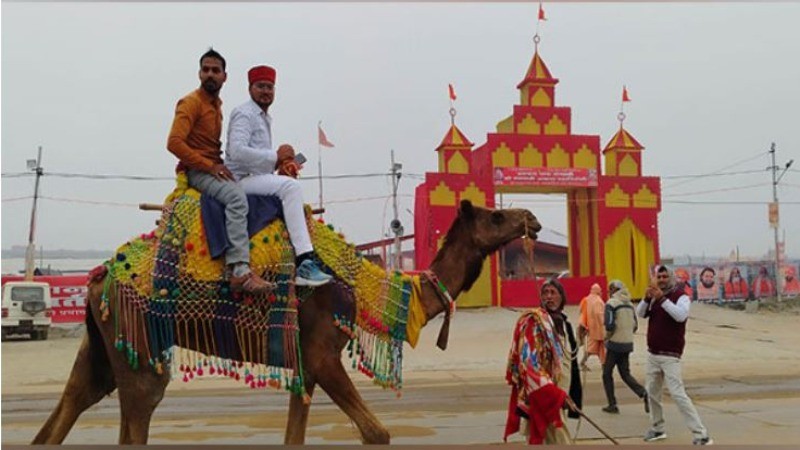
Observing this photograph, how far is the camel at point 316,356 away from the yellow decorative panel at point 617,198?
2291cm

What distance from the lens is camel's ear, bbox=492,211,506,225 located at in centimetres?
541

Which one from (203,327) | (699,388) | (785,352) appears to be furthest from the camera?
(785,352)

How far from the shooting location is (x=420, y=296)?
527cm

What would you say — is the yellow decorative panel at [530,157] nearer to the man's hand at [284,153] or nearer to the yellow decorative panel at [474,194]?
the yellow decorative panel at [474,194]

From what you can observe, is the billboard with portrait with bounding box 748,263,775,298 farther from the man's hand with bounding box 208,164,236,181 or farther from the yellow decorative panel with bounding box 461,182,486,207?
the man's hand with bounding box 208,164,236,181

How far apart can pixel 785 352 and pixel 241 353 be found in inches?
696

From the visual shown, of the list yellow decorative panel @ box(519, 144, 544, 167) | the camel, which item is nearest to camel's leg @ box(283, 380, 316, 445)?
the camel

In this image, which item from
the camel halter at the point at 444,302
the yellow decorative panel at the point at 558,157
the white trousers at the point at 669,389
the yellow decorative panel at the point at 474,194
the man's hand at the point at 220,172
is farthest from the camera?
the yellow decorative panel at the point at 558,157

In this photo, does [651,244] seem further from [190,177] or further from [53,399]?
[190,177]

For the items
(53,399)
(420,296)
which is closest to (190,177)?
(420,296)

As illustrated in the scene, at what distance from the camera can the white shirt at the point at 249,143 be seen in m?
4.66

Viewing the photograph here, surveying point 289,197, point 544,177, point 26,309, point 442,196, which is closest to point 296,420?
point 289,197

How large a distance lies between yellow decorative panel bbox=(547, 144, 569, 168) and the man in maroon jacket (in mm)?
19757

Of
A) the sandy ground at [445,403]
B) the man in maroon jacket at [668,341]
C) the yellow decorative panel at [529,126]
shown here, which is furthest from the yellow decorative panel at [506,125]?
the man in maroon jacket at [668,341]
